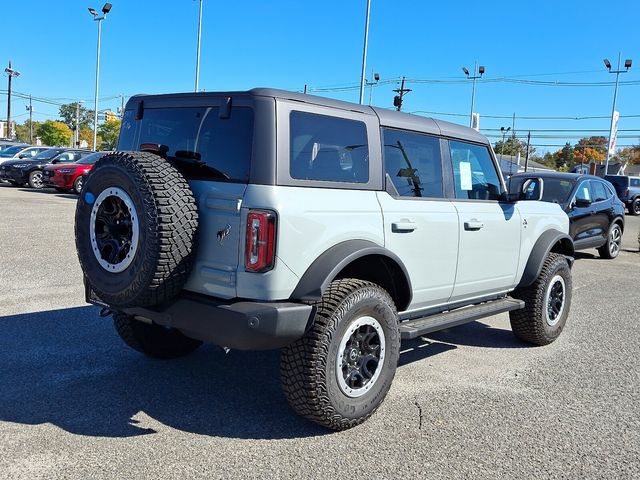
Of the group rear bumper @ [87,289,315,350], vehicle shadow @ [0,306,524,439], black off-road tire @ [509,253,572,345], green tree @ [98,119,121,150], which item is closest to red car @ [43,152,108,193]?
vehicle shadow @ [0,306,524,439]

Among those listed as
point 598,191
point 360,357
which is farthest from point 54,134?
point 360,357

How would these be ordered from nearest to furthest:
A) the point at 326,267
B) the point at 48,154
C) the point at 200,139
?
the point at 326,267
the point at 200,139
the point at 48,154

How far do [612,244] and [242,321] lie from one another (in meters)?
11.4

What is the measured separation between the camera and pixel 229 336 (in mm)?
3268

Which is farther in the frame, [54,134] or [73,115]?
[73,115]

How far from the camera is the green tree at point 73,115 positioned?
406ft

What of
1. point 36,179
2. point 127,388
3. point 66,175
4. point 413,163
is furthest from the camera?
point 36,179

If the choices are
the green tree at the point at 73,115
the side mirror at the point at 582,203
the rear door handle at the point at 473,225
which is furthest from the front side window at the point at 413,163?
the green tree at the point at 73,115

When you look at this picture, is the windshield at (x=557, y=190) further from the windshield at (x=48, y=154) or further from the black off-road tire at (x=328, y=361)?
the windshield at (x=48, y=154)

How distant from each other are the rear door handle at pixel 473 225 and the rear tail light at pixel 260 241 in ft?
6.55

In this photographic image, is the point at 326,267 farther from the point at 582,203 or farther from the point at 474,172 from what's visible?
the point at 582,203

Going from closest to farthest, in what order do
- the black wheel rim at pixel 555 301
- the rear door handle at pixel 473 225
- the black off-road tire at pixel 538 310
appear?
the rear door handle at pixel 473 225, the black off-road tire at pixel 538 310, the black wheel rim at pixel 555 301

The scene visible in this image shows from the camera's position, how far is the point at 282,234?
3279mm

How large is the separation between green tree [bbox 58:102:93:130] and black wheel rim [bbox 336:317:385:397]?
129 metres
